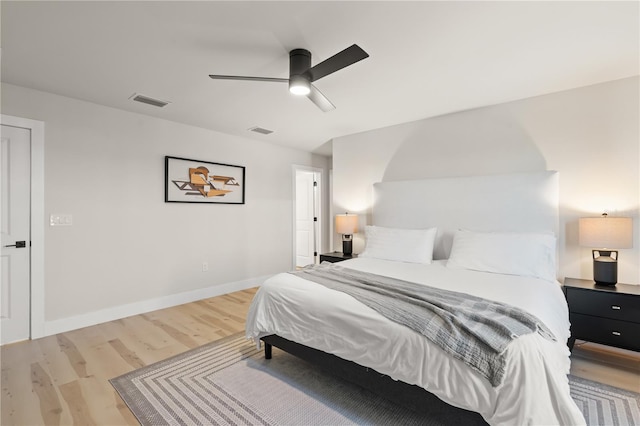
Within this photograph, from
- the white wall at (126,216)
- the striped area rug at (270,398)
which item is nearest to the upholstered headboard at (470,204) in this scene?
the striped area rug at (270,398)

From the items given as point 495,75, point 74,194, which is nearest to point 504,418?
point 495,75

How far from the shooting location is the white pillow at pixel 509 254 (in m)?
2.59

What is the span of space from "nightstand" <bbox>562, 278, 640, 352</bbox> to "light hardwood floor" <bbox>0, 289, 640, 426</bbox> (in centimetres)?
25

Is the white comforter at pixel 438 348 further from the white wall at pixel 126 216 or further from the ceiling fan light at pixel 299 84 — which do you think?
the white wall at pixel 126 216

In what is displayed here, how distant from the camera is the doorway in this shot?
20.0ft

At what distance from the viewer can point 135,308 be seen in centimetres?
359

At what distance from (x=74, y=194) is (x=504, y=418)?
4.09 metres

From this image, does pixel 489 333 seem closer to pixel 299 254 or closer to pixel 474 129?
pixel 474 129

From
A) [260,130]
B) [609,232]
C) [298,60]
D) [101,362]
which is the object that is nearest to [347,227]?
[260,130]

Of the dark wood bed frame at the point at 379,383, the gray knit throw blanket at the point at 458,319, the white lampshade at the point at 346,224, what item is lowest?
the dark wood bed frame at the point at 379,383

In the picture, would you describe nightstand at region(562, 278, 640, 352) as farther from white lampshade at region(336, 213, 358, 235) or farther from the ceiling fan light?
the ceiling fan light

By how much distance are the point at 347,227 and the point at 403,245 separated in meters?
1.02

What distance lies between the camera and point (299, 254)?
6.72 meters

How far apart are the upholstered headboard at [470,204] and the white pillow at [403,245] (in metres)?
0.27
